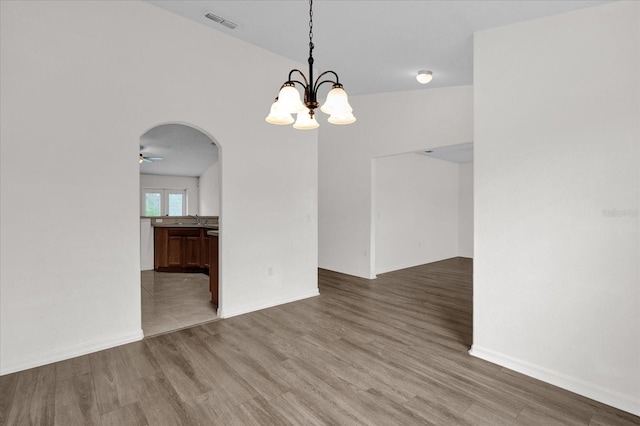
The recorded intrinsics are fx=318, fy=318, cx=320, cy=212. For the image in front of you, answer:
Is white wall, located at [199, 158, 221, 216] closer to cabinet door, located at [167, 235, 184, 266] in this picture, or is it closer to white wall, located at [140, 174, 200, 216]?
white wall, located at [140, 174, 200, 216]

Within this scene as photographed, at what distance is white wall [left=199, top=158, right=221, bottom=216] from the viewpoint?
10.5 meters

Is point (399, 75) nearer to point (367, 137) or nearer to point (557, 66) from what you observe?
point (367, 137)

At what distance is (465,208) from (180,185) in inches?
376

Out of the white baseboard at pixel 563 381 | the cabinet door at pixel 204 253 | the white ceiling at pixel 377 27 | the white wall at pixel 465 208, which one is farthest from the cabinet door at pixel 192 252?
the white wall at pixel 465 208

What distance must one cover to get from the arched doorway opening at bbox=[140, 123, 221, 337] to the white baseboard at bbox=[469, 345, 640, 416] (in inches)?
114

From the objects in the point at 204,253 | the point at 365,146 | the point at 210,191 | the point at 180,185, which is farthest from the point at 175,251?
the point at 180,185

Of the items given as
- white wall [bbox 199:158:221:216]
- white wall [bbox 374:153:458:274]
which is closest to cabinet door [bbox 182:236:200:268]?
white wall [bbox 374:153:458:274]

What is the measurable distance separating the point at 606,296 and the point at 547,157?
108 centimetres

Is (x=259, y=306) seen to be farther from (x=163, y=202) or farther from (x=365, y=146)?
(x=163, y=202)

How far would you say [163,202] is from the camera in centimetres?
1136

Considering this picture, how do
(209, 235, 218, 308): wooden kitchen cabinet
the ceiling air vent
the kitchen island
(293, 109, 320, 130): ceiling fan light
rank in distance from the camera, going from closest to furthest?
1. (293, 109, 320, 130): ceiling fan light
2. the ceiling air vent
3. (209, 235, 218, 308): wooden kitchen cabinet
4. the kitchen island

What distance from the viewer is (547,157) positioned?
250 cm

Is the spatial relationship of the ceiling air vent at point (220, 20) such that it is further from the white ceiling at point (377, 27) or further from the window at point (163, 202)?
the window at point (163, 202)

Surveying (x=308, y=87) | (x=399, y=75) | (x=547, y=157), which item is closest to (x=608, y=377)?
(x=547, y=157)
